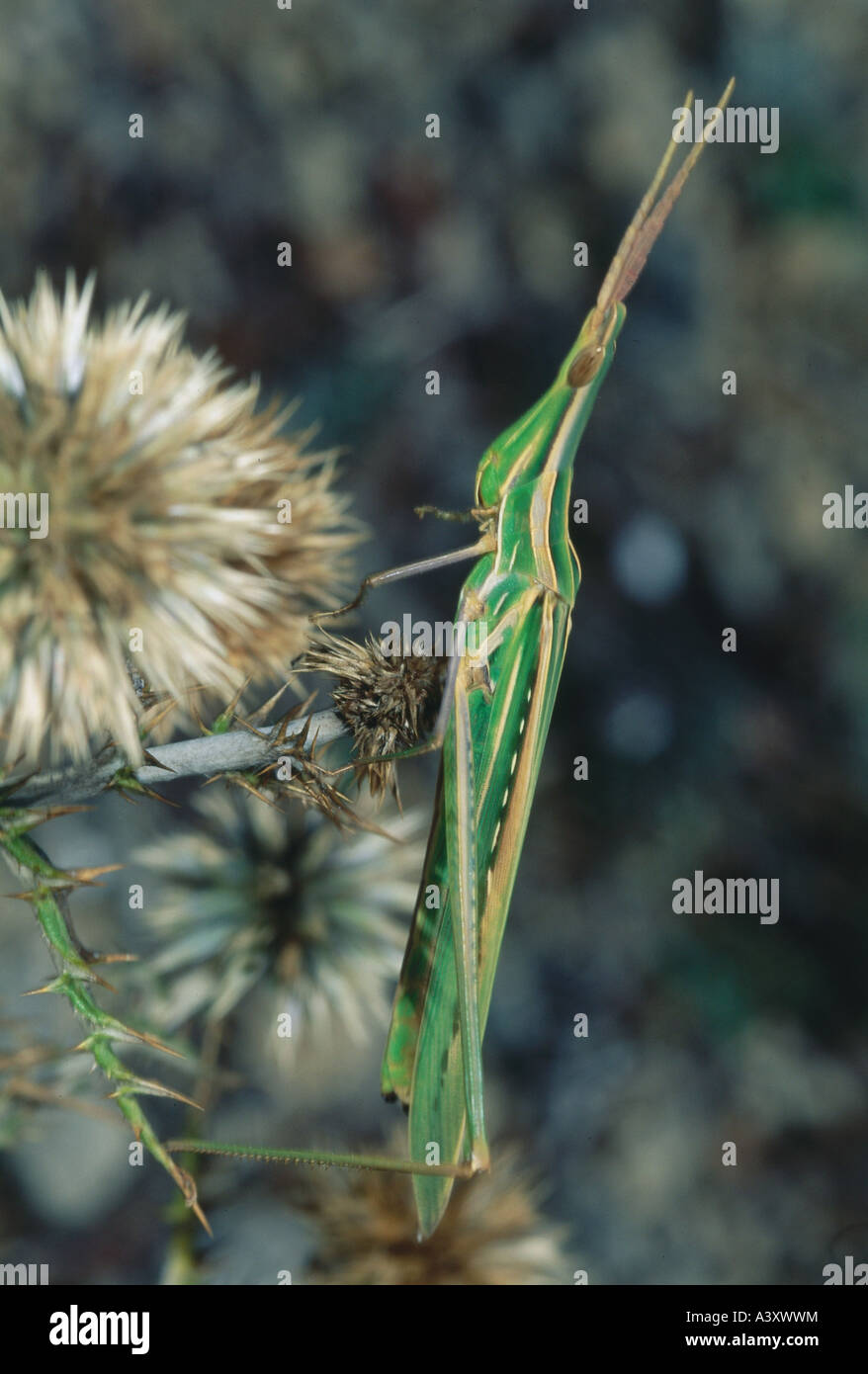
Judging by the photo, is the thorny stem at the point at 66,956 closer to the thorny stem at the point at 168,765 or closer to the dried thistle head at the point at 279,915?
the thorny stem at the point at 168,765

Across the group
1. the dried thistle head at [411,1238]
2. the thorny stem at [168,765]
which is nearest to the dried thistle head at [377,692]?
the thorny stem at [168,765]

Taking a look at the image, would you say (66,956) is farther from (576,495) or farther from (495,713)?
(576,495)

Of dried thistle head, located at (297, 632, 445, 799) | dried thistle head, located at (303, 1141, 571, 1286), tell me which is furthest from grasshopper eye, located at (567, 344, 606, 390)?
dried thistle head, located at (303, 1141, 571, 1286)

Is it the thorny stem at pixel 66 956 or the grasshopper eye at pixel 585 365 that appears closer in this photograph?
the thorny stem at pixel 66 956

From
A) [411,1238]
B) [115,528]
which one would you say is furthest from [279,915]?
[115,528]

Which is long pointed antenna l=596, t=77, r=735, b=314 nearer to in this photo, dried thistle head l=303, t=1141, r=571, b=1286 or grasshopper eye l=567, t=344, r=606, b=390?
grasshopper eye l=567, t=344, r=606, b=390

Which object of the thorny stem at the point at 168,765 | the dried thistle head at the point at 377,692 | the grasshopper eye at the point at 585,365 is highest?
the grasshopper eye at the point at 585,365

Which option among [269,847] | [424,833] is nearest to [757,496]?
[424,833]
